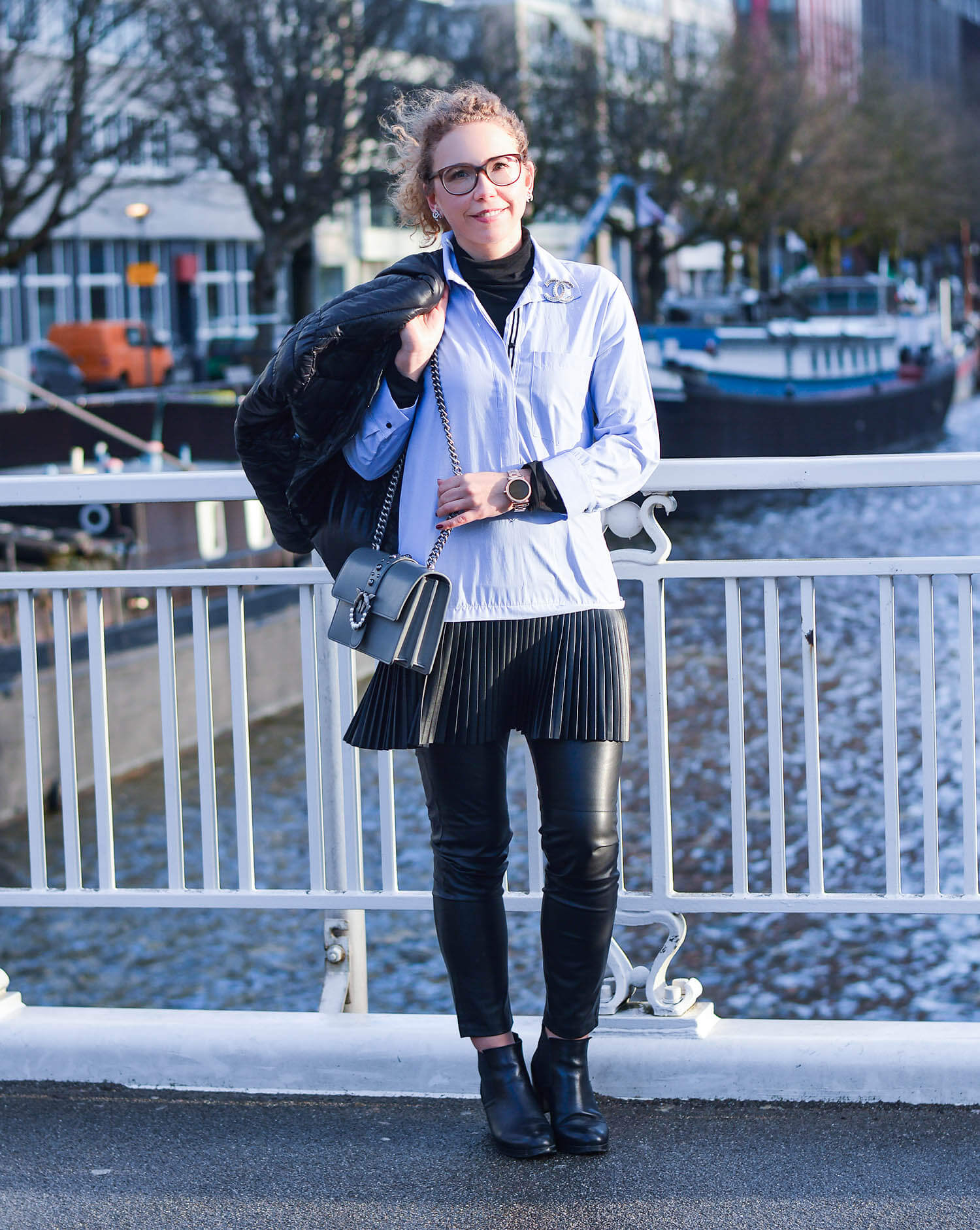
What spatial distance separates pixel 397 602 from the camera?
280 centimetres

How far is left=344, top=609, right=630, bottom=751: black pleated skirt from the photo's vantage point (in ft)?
9.59

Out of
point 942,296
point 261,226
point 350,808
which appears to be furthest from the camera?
point 942,296

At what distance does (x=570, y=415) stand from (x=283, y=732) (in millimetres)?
14607

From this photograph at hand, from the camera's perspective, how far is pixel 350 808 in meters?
3.67

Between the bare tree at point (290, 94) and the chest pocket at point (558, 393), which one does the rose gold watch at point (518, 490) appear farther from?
the bare tree at point (290, 94)

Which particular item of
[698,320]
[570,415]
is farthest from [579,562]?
[698,320]

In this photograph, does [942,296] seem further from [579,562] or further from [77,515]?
[579,562]

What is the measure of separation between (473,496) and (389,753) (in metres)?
0.76

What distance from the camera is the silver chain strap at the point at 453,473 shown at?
2.88 metres

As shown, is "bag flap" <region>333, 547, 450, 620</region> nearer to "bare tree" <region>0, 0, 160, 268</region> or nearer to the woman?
the woman

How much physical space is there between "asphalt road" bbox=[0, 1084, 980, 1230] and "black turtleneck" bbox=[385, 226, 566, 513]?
1.30m

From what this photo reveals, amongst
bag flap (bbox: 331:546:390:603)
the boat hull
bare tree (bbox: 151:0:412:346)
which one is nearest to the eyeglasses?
bag flap (bbox: 331:546:390:603)

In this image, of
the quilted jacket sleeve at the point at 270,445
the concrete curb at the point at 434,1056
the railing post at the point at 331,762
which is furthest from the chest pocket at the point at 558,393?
the concrete curb at the point at 434,1056

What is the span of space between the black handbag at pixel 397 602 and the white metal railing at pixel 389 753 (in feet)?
1.95
